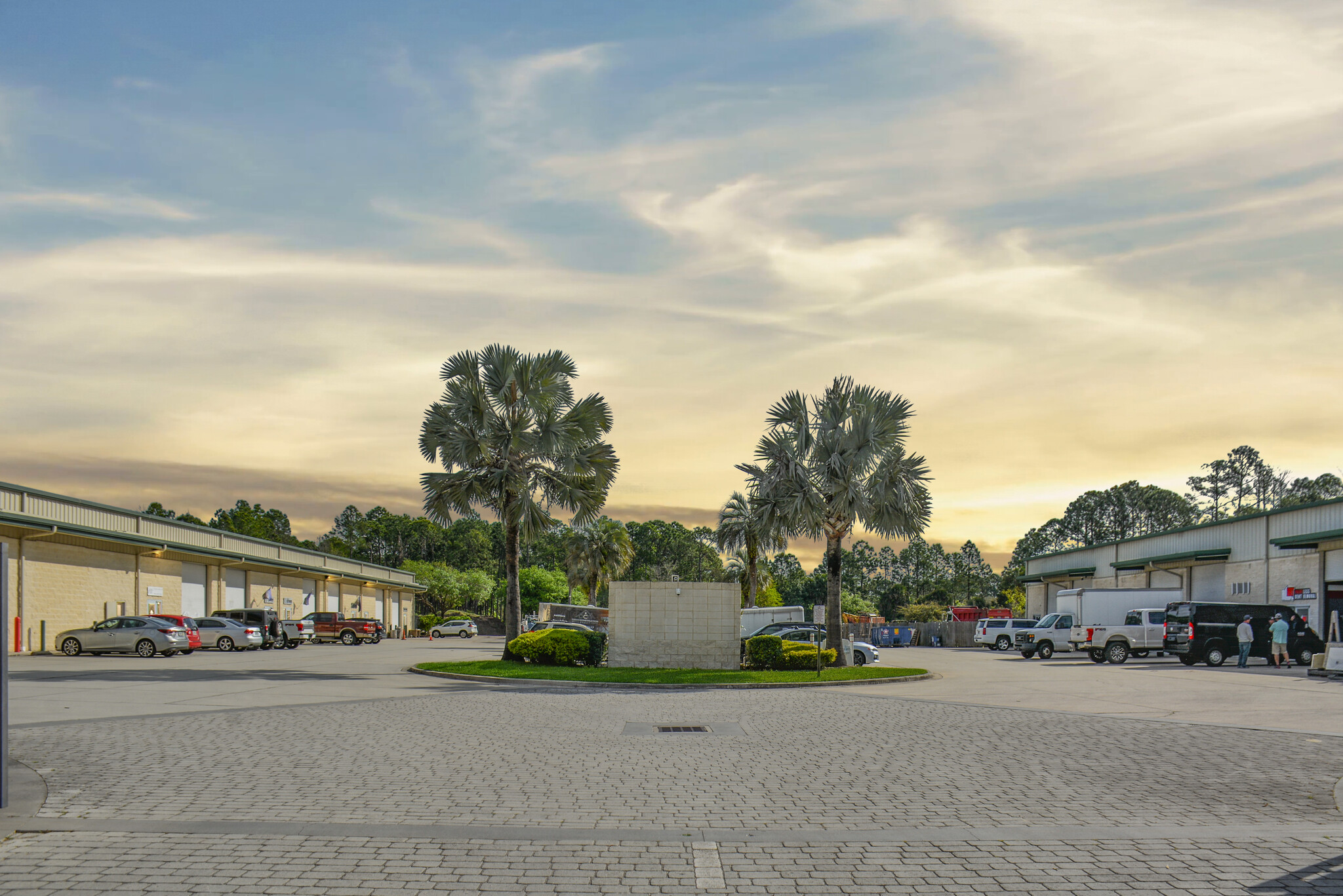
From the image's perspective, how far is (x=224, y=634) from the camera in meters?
41.2

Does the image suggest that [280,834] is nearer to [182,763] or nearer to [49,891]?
[49,891]

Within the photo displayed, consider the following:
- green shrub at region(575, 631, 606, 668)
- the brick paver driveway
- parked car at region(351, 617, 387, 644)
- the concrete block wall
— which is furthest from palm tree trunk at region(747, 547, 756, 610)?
the brick paver driveway

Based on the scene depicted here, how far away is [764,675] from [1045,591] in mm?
52107

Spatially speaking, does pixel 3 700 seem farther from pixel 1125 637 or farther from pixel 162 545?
pixel 162 545

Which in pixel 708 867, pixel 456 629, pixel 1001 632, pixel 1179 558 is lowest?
pixel 456 629

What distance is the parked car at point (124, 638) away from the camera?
35125mm

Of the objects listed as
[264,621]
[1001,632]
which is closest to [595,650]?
[264,621]

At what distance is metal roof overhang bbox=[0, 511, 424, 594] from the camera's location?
35000 mm

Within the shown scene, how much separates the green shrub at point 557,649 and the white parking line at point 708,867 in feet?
67.9

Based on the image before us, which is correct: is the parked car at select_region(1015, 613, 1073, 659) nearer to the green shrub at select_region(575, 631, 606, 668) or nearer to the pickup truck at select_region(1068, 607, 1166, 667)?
the pickup truck at select_region(1068, 607, 1166, 667)

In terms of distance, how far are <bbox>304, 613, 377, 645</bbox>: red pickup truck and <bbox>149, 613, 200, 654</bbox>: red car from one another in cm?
1661

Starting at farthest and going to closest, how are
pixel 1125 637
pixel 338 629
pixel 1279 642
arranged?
pixel 338 629, pixel 1125 637, pixel 1279 642

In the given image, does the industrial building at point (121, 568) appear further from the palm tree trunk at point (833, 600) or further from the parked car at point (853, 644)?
the parked car at point (853, 644)

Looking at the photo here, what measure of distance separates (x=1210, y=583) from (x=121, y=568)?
46.5 meters
